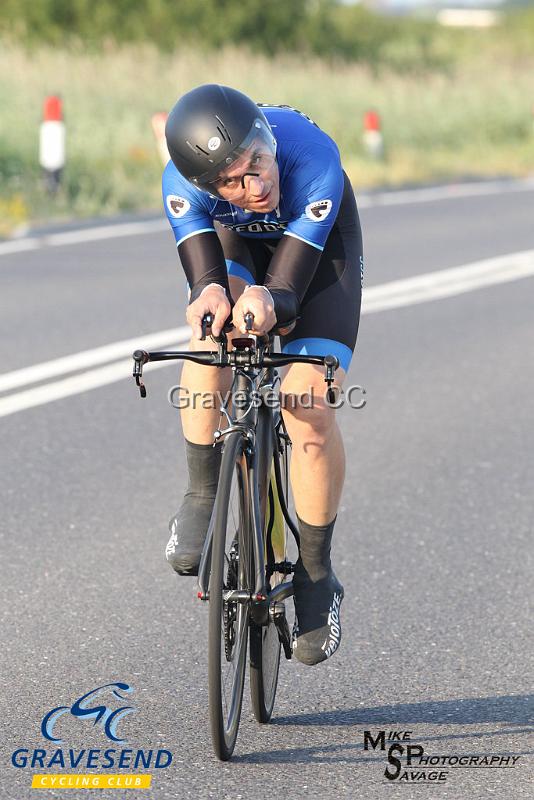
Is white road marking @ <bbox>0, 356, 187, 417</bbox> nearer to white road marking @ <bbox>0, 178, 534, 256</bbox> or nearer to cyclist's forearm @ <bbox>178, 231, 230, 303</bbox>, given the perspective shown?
cyclist's forearm @ <bbox>178, 231, 230, 303</bbox>

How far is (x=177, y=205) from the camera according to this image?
170 inches

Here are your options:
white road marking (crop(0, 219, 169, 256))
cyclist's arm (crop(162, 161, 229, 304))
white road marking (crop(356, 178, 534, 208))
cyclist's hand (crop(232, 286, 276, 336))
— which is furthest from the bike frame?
white road marking (crop(356, 178, 534, 208))

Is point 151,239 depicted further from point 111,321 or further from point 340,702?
point 340,702

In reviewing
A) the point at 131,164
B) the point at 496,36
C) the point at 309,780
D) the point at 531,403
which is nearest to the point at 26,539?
the point at 309,780

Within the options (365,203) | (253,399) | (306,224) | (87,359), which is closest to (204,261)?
(306,224)

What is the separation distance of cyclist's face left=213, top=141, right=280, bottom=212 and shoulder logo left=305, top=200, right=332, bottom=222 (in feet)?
0.42

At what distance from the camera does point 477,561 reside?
600 cm

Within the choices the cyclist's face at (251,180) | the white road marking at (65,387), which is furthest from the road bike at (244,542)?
the white road marking at (65,387)

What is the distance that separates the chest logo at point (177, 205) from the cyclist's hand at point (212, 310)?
1.17 feet

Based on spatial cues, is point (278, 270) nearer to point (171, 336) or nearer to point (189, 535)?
point (189, 535)

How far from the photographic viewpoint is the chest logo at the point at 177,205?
169 inches

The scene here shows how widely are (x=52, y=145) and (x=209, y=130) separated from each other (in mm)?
12822

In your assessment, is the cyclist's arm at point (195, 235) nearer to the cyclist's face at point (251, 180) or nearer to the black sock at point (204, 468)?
the cyclist's face at point (251, 180)

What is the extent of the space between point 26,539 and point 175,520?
180cm
